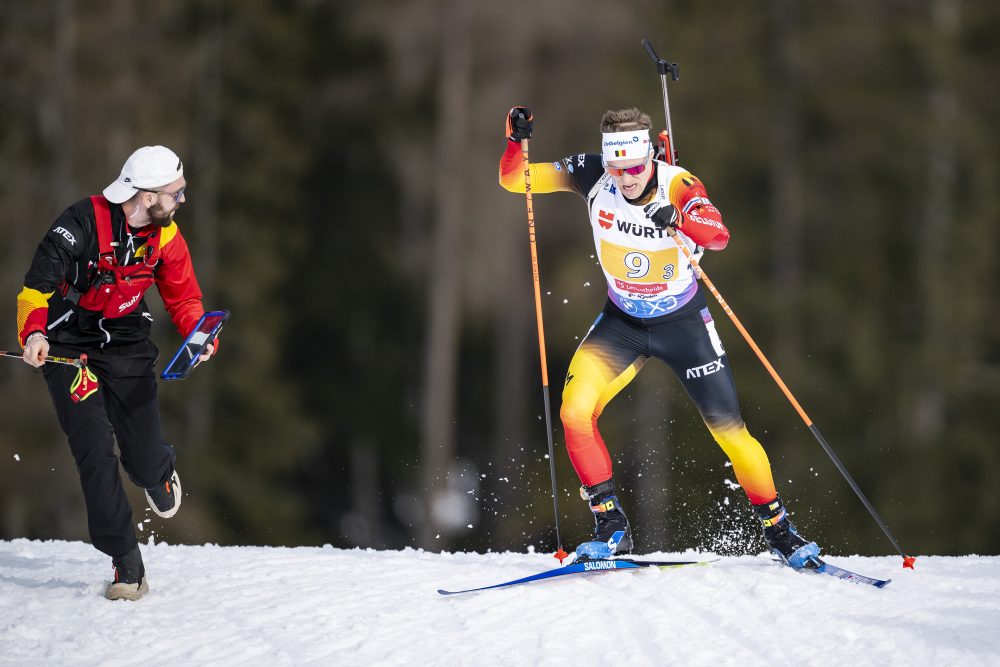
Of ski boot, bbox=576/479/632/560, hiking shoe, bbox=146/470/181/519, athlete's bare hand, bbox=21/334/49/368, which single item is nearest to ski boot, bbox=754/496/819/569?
ski boot, bbox=576/479/632/560

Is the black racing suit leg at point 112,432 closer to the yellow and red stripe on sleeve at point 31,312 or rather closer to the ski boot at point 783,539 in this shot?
the yellow and red stripe on sleeve at point 31,312

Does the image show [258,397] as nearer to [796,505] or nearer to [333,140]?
[333,140]

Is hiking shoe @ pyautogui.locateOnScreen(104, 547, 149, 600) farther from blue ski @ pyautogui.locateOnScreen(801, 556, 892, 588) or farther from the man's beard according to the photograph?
blue ski @ pyautogui.locateOnScreen(801, 556, 892, 588)

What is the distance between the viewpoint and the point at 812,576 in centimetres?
551

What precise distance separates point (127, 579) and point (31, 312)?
1.16m

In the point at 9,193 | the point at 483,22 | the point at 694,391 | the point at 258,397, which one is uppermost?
the point at 483,22

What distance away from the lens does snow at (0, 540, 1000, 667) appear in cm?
462

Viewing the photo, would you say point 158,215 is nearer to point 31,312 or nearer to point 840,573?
point 31,312

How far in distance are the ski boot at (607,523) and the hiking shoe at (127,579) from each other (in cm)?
191

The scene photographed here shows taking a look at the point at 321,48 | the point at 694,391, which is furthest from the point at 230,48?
the point at 694,391

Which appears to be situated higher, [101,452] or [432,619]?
[101,452]

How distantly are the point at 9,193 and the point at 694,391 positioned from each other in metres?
13.0

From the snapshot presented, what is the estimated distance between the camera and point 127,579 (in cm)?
521

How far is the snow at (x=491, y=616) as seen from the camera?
15.2 ft
